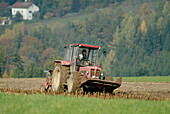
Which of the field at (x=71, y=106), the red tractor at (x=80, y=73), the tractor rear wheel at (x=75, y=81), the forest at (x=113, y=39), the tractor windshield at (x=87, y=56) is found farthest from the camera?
the forest at (x=113, y=39)

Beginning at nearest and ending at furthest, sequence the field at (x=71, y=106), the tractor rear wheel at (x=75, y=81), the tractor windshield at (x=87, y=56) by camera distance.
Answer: the field at (x=71, y=106) < the tractor rear wheel at (x=75, y=81) < the tractor windshield at (x=87, y=56)

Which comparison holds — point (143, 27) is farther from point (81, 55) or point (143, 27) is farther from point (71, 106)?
point (71, 106)

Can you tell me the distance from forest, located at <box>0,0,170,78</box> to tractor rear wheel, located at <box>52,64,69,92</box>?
84.0m

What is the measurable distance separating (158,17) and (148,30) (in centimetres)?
1377

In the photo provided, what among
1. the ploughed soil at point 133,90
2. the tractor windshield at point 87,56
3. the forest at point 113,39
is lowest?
the ploughed soil at point 133,90

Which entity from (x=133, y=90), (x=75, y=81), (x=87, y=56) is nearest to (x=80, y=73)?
(x=75, y=81)

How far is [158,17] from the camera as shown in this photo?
509 feet

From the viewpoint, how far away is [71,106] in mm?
13984

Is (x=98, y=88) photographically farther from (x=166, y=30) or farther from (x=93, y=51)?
(x=166, y=30)

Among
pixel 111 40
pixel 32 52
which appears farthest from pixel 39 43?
pixel 111 40

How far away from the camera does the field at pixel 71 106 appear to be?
13.1 metres

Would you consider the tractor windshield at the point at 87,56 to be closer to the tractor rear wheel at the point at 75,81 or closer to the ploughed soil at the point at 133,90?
the tractor rear wheel at the point at 75,81

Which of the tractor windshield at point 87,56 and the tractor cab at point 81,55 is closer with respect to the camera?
the tractor cab at point 81,55

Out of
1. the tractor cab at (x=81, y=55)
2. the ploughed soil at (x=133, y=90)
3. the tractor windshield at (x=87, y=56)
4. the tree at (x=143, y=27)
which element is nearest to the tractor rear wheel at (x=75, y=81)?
the ploughed soil at (x=133, y=90)
